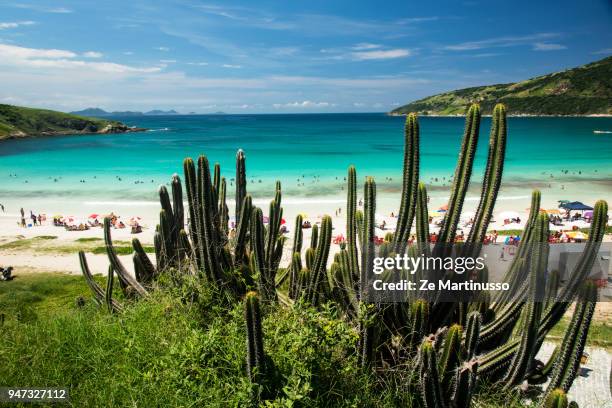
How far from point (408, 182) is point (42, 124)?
128444mm

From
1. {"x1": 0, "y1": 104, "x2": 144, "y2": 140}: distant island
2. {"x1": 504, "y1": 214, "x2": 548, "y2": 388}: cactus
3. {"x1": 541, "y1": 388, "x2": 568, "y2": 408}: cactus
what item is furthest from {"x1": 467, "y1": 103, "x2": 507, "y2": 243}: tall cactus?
{"x1": 0, "y1": 104, "x2": 144, "y2": 140}: distant island

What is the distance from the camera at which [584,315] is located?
15.8ft

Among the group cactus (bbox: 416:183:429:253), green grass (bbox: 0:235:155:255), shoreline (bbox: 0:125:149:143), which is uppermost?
shoreline (bbox: 0:125:149:143)

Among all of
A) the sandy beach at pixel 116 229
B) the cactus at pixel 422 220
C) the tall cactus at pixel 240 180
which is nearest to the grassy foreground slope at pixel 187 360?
the cactus at pixel 422 220

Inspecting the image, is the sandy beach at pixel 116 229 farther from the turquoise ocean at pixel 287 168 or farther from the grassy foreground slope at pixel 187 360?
the grassy foreground slope at pixel 187 360

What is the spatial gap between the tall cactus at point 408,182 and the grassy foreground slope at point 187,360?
158 cm

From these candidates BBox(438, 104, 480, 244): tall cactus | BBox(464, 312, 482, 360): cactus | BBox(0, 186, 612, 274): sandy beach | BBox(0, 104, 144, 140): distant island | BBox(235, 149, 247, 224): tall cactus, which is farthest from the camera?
BBox(0, 104, 144, 140): distant island

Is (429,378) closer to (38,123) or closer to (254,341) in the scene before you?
(254,341)

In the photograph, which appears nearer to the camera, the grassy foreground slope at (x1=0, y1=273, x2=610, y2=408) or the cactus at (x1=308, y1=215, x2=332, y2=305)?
the grassy foreground slope at (x1=0, y1=273, x2=610, y2=408)

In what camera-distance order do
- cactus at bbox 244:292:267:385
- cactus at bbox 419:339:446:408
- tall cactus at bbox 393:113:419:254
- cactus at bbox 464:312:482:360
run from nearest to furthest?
1. cactus at bbox 244:292:267:385
2. cactus at bbox 419:339:446:408
3. cactus at bbox 464:312:482:360
4. tall cactus at bbox 393:113:419:254

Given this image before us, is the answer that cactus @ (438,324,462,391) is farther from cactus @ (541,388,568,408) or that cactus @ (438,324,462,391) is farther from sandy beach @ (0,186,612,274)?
sandy beach @ (0,186,612,274)

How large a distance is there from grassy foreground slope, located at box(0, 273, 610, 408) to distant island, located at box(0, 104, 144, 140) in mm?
107615

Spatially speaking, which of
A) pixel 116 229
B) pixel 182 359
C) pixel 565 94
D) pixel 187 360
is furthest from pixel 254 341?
pixel 565 94

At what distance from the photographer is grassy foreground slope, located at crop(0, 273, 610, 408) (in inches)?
188
